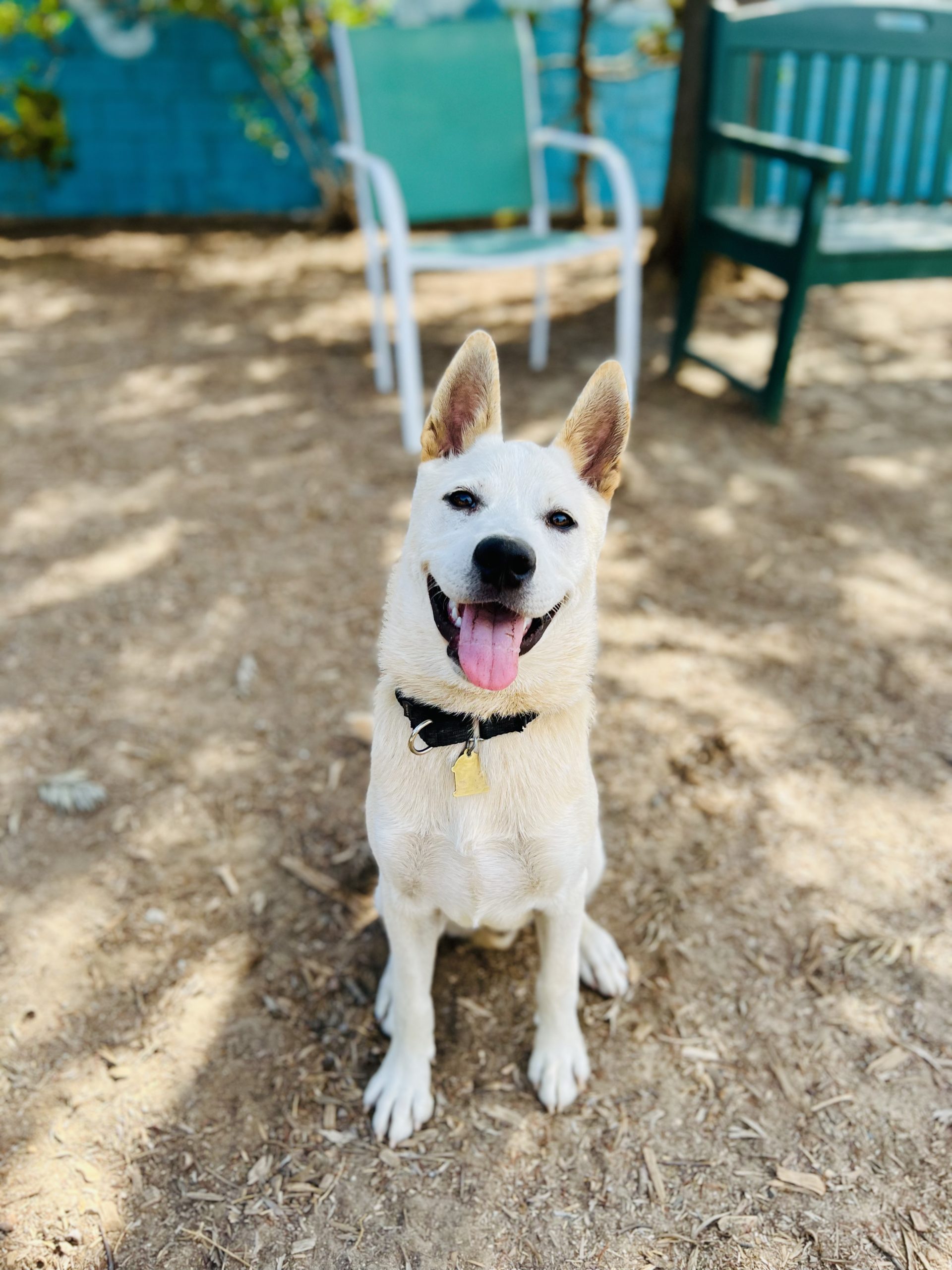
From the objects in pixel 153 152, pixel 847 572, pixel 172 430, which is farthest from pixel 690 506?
pixel 153 152

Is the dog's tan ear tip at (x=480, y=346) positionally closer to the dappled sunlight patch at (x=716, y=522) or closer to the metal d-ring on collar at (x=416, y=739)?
the metal d-ring on collar at (x=416, y=739)

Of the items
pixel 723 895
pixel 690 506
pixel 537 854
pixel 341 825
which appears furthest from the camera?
pixel 690 506

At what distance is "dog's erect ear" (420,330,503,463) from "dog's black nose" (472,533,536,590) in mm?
293

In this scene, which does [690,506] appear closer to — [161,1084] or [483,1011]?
[483,1011]

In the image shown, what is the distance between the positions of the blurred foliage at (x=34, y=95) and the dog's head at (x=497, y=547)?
6685 millimetres

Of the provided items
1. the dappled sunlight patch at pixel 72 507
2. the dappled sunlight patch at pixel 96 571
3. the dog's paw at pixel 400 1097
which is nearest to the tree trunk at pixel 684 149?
the dappled sunlight patch at pixel 72 507

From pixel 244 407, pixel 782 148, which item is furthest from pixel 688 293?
pixel 244 407

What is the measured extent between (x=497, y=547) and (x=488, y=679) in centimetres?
22

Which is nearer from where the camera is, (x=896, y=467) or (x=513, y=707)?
(x=513, y=707)

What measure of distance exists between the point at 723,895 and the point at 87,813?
66.6 inches

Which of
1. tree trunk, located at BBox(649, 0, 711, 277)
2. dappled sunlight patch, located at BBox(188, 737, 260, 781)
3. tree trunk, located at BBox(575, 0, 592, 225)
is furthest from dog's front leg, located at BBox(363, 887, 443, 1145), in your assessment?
tree trunk, located at BBox(575, 0, 592, 225)

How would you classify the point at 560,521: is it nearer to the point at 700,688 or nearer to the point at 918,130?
the point at 700,688

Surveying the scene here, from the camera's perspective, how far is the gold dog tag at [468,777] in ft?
5.33

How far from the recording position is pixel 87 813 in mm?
2561
